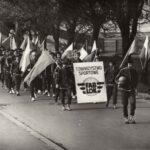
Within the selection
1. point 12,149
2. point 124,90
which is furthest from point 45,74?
point 12,149

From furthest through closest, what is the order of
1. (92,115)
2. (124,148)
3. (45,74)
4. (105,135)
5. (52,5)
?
(52,5) → (45,74) → (92,115) → (105,135) → (124,148)

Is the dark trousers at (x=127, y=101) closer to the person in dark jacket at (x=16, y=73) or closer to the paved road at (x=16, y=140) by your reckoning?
the paved road at (x=16, y=140)

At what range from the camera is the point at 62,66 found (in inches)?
800

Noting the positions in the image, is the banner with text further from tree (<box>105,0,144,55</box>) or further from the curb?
tree (<box>105,0,144,55</box>)

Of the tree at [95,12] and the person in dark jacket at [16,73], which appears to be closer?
the person in dark jacket at [16,73]

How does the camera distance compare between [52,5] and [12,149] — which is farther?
[52,5]

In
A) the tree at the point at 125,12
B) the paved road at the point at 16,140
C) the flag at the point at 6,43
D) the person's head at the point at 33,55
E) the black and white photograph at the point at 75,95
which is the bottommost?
the paved road at the point at 16,140

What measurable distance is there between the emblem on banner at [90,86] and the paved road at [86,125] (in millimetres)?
498

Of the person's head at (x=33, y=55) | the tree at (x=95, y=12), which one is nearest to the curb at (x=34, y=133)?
the person's head at (x=33, y=55)

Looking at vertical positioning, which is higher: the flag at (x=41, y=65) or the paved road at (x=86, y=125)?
the flag at (x=41, y=65)

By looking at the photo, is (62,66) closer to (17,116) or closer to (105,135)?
(17,116)

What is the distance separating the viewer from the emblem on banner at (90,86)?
20392mm

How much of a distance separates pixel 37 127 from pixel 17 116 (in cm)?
263

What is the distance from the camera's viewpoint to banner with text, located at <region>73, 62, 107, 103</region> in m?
20.4
